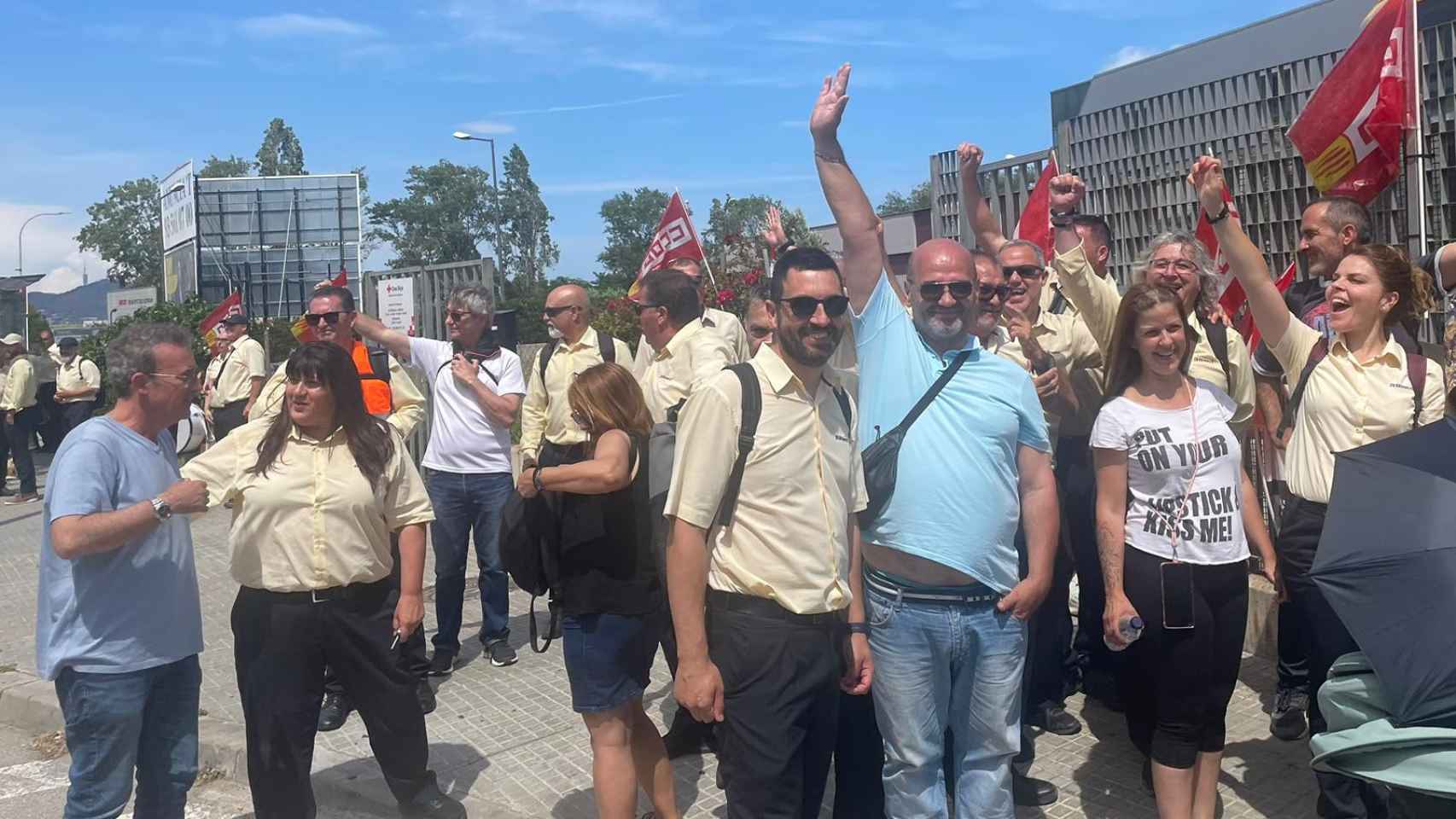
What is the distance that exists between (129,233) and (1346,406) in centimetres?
11454

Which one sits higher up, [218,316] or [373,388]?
[218,316]

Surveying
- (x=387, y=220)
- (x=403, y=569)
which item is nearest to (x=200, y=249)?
(x=403, y=569)

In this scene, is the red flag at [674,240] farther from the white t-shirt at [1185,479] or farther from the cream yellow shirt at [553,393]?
the white t-shirt at [1185,479]

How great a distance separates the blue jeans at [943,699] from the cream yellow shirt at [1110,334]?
4.98ft

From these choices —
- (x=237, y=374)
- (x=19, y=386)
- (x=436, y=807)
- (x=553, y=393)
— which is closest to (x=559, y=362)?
(x=553, y=393)

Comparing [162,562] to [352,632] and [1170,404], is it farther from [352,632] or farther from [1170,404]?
[1170,404]

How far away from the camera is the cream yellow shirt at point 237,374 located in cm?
798

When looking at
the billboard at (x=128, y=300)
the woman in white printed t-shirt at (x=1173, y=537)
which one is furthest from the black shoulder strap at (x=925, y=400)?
the billboard at (x=128, y=300)

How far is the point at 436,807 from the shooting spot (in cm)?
452

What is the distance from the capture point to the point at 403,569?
428cm

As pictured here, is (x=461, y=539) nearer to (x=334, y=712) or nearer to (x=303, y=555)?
(x=334, y=712)

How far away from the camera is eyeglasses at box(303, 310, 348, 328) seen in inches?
217

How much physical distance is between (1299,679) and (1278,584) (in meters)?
0.70

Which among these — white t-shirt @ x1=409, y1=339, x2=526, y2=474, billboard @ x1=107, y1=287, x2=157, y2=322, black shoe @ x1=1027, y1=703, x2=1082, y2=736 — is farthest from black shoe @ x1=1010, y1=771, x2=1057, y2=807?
billboard @ x1=107, y1=287, x2=157, y2=322
